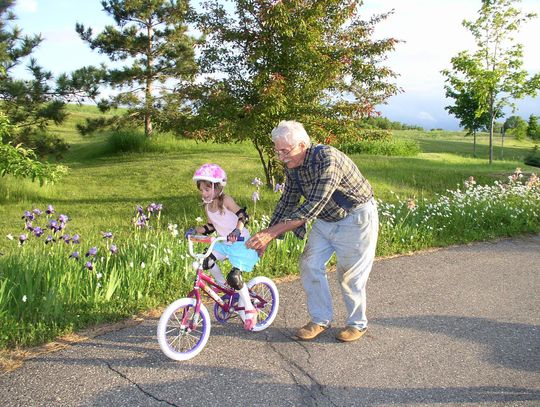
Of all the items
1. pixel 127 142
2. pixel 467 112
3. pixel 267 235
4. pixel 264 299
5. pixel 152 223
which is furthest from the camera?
pixel 467 112

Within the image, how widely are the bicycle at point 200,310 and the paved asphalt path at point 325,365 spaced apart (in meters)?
0.13

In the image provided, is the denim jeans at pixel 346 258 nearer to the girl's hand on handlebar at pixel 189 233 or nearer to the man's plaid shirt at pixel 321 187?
the man's plaid shirt at pixel 321 187

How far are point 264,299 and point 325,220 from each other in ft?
3.00

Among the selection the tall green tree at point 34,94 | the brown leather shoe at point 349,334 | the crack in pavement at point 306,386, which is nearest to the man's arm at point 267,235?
the crack in pavement at point 306,386

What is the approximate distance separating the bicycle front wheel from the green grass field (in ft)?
3.01

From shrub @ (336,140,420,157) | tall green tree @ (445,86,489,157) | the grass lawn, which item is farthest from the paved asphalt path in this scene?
tall green tree @ (445,86,489,157)

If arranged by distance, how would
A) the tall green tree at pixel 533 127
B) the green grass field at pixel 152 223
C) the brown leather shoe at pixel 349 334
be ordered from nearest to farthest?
the brown leather shoe at pixel 349 334, the green grass field at pixel 152 223, the tall green tree at pixel 533 127

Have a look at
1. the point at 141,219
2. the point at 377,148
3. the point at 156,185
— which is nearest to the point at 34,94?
the point at 156,185

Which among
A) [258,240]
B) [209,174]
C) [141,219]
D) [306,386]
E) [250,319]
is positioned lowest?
[306,386]

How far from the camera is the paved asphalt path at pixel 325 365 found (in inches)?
141

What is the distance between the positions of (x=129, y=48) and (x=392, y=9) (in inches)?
536

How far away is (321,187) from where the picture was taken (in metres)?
4.04

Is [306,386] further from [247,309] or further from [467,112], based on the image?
[467,112]

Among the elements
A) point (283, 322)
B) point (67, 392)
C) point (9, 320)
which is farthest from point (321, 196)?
point (9, 320)
